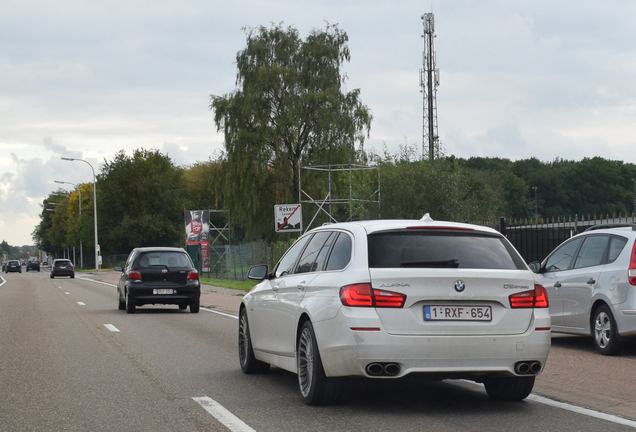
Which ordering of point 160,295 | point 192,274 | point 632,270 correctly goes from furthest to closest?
point 192,274
point 160,295
point 632,270

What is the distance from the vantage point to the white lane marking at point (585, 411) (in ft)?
21.6

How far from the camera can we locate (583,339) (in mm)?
13336

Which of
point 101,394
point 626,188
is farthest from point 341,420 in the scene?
point 626,188

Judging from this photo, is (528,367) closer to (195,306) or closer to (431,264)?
(431,264)

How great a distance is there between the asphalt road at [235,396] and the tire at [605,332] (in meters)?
0.17

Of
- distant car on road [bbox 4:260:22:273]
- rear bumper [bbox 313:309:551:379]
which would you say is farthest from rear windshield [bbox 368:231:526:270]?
distant car on road [bbox 4:260:22:273]

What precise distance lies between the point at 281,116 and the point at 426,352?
138 ft

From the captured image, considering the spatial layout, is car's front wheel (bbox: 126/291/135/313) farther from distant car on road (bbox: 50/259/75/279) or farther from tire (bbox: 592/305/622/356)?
distant car on road (bbox: 50/259/75/279)

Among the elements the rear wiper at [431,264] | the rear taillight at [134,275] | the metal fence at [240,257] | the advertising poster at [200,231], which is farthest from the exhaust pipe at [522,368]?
the advertising poster at [200,231]

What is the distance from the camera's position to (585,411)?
278 inches

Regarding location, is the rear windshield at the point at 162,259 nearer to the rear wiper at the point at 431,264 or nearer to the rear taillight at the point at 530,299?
the rear wiper at the point at 431,264

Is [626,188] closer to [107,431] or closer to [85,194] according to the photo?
[85,194]

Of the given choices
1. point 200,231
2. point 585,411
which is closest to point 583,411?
point 585,411

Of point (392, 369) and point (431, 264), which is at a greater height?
point (431, 264)
